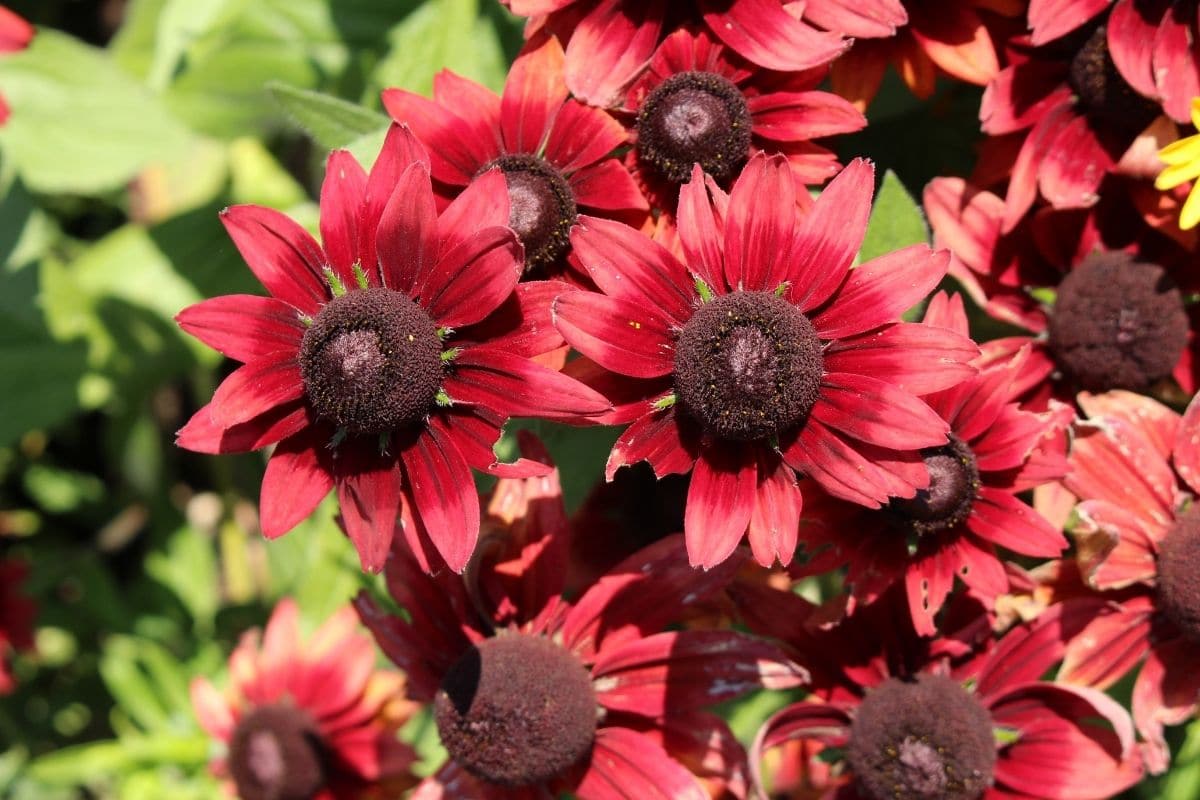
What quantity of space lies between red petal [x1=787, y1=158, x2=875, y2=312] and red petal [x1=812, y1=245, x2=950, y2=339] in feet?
0.06

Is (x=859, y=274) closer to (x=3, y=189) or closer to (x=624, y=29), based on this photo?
(x=624, y=29)

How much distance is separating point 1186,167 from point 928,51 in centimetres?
30

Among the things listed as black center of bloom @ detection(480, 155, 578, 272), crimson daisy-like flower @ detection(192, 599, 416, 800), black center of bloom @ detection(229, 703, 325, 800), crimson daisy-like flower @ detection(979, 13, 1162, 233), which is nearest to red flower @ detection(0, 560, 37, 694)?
crimson daisy-like flower @ detection(192, 599, 416, 800)

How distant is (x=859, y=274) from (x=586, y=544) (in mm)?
564

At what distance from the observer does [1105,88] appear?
1.33 meters

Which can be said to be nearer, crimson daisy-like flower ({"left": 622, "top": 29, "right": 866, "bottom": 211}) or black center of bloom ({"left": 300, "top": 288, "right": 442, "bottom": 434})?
black center of bloom ({"left": 300, "top": 288, "right": 442, "bottom": 434})

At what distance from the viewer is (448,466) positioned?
3.56 ft

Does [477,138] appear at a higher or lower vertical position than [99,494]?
higher

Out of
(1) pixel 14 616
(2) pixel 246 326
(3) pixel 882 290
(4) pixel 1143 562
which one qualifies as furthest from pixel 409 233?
(1) pixel 14 616

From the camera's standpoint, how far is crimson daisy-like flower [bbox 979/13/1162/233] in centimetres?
132

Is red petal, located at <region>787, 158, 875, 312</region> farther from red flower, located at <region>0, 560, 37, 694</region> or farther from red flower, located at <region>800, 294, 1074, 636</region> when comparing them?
red flower, located at <region>0, 560, 37, 694</region>

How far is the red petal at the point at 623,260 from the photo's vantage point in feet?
3.54

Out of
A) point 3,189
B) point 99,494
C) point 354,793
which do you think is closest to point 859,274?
point 354,793

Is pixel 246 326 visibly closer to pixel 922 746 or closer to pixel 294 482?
pixel 294 482
